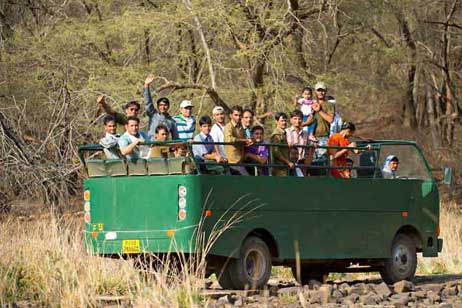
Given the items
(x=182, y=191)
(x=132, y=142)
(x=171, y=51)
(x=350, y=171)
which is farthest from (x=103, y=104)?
(x=171, y=51)

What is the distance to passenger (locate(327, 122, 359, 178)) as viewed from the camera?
616 inches

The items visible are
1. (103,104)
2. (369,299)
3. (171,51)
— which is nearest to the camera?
(369,299)

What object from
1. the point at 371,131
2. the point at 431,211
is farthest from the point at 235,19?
the point at 371,131

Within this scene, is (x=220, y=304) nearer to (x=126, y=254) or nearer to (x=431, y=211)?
(x=126, y=254)

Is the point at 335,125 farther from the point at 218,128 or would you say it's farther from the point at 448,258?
the point at 448,258

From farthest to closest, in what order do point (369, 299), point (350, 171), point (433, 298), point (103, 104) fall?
point (350, 171) → point (103, 104) → point (433, 298) → point (369, 299)

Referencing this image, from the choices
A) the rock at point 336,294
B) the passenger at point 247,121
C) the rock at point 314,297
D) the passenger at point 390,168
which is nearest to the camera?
the rock at point 314,297

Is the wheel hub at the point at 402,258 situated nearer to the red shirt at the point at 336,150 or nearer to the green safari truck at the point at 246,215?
the green safari truck at the point at 246,215

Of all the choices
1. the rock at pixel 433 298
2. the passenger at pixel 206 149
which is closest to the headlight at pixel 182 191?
the passenger at pixel 206 149

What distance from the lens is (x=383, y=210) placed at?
632 inches

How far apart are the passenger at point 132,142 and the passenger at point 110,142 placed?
10cm

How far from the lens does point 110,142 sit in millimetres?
14258

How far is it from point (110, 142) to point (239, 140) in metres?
1.50

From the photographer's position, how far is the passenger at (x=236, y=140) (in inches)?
558
